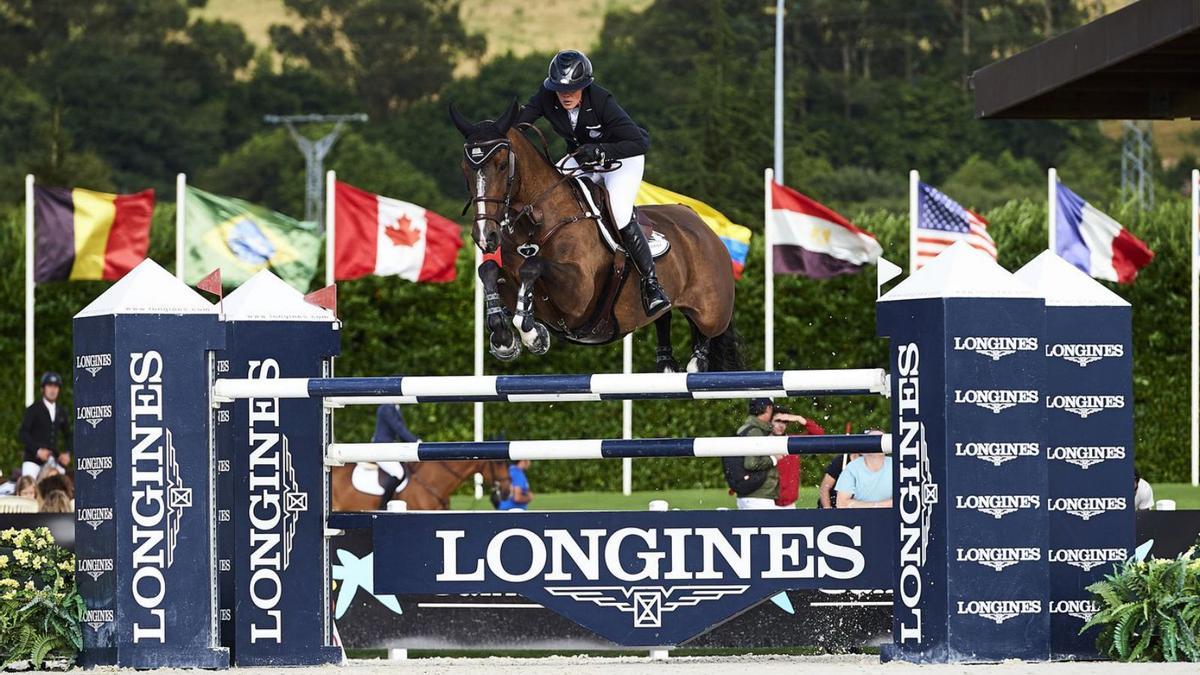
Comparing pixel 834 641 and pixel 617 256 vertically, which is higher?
pixel 617 256

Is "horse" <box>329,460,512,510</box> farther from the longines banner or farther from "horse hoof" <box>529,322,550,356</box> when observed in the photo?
the longines banner

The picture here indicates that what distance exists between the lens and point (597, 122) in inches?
301

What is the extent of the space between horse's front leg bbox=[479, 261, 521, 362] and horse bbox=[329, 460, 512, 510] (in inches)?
249

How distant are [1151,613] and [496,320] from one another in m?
2.70

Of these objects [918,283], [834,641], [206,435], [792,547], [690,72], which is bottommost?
[834,641]

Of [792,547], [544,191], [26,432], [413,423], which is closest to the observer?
[792,547]

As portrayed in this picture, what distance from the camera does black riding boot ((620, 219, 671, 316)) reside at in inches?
307

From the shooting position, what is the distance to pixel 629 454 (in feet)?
22.7

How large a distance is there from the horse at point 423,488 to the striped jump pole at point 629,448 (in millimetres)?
6669

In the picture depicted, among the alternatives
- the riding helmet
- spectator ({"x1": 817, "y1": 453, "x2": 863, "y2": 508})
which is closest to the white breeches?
the riding helmet

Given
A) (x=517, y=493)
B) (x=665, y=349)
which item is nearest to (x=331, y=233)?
(x=517, y=493)

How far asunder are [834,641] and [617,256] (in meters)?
1.90

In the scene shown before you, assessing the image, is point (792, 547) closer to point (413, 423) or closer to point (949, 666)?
point (949, 666)

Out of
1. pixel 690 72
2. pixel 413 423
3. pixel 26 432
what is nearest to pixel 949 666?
pixel 26 432
